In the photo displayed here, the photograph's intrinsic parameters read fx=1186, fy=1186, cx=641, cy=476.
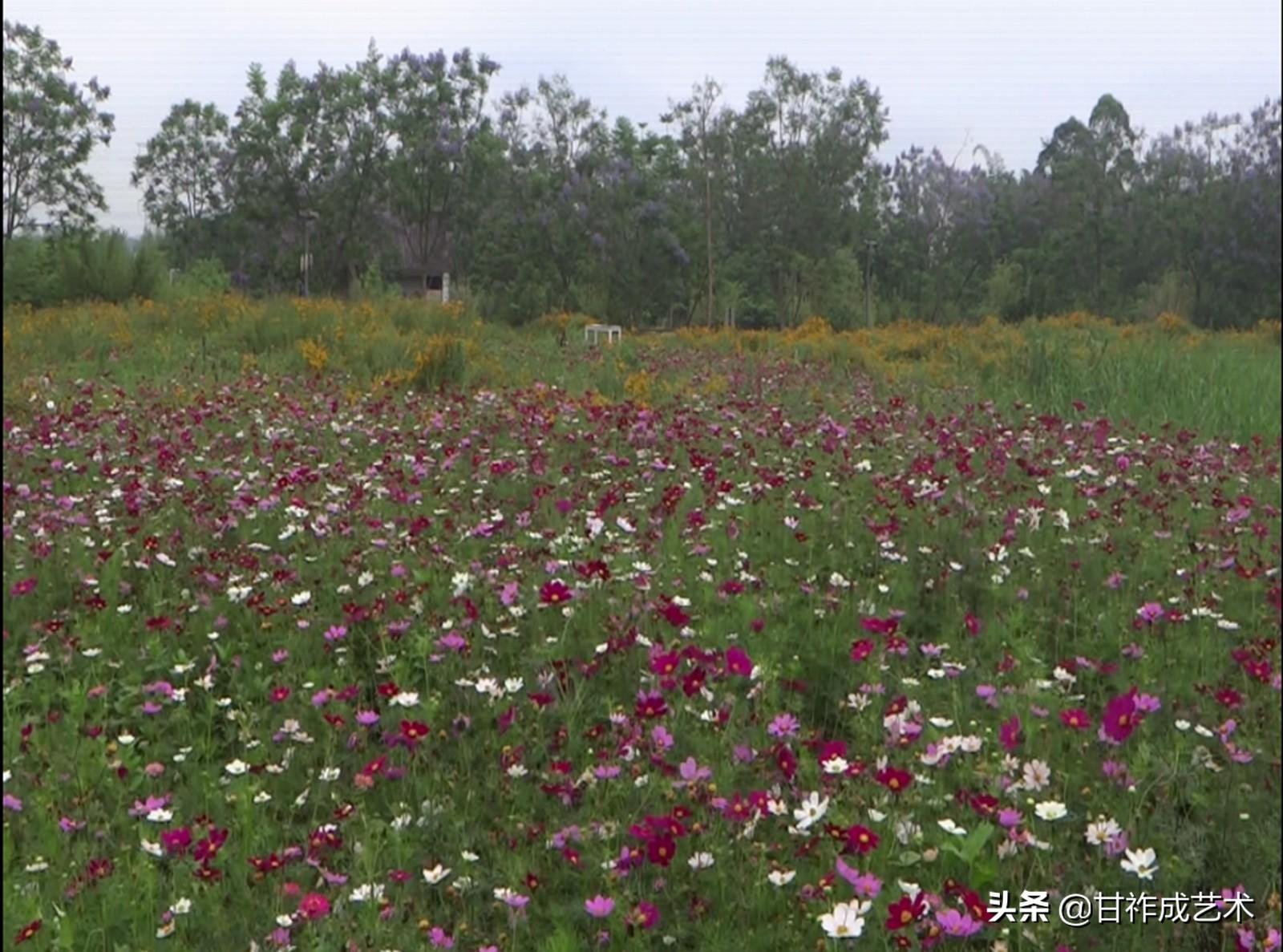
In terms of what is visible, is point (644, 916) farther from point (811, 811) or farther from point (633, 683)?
point (633, 683)

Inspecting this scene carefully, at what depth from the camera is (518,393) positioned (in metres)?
8.36

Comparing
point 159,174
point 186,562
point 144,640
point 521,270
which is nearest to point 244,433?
point 186,562

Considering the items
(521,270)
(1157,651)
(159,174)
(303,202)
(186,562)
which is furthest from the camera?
(159,174)

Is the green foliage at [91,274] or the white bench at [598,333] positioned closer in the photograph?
the white bench at [598,333]

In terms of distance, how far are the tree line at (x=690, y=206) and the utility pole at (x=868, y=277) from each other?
0.59ft

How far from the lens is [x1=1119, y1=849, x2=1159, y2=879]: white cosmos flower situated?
2117 millimetres

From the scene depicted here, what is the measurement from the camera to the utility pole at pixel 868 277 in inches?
1115

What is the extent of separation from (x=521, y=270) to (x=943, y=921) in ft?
98.8

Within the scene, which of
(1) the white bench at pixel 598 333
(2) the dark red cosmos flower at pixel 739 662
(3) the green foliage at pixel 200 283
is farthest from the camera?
(3) the green foliage at pixel 200 283

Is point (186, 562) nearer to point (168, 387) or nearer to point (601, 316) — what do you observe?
point (168, 387)

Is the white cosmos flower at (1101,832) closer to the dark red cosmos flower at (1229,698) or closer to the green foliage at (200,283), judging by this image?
the dark red cosmos flower at (1229,698)

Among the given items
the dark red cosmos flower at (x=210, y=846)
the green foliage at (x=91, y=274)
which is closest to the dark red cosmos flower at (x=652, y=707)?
the dark red cosmos flower at (x=210, y=846)

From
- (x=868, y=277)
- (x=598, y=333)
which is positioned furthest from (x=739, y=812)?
(x=868, y=277)

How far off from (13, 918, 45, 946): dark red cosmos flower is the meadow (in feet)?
0.08
